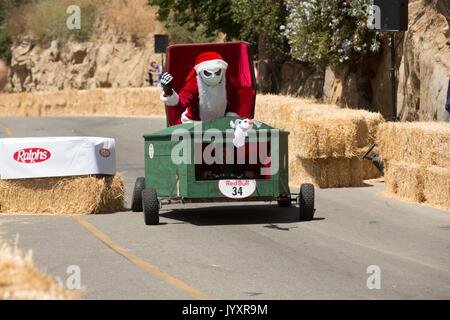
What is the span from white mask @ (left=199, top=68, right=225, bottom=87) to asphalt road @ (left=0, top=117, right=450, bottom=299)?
1.83m

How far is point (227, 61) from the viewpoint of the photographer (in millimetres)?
17297

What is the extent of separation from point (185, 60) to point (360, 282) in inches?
311

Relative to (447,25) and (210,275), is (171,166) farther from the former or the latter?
(447,25)

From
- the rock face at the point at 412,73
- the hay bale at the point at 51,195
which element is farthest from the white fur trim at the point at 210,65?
the rock face at the point at 412,73

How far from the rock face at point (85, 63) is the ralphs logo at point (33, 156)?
46.7 m

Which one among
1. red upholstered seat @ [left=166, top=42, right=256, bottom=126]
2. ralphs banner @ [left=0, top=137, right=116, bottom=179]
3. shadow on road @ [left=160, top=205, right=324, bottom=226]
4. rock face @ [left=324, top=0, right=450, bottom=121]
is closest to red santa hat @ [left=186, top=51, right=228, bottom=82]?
red upholstered seat @ [left=166, top=42, right=256, bottom=126]

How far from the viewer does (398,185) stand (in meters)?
17.7

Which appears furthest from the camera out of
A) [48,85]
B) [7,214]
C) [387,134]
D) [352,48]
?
[48,85]

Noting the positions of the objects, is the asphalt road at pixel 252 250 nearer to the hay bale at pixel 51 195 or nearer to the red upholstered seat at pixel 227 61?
the hay bale at pixel 51 195

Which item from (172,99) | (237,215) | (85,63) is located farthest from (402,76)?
(85,63)

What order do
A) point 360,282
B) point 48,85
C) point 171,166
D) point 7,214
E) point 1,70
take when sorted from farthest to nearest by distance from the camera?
point 48,85
point 7,214
point 171,166
point 360,282
point 1,70

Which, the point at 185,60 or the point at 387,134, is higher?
the point at 185,60

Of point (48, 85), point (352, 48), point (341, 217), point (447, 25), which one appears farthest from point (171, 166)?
point (48, 85)

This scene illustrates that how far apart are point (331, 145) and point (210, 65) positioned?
158 inches
